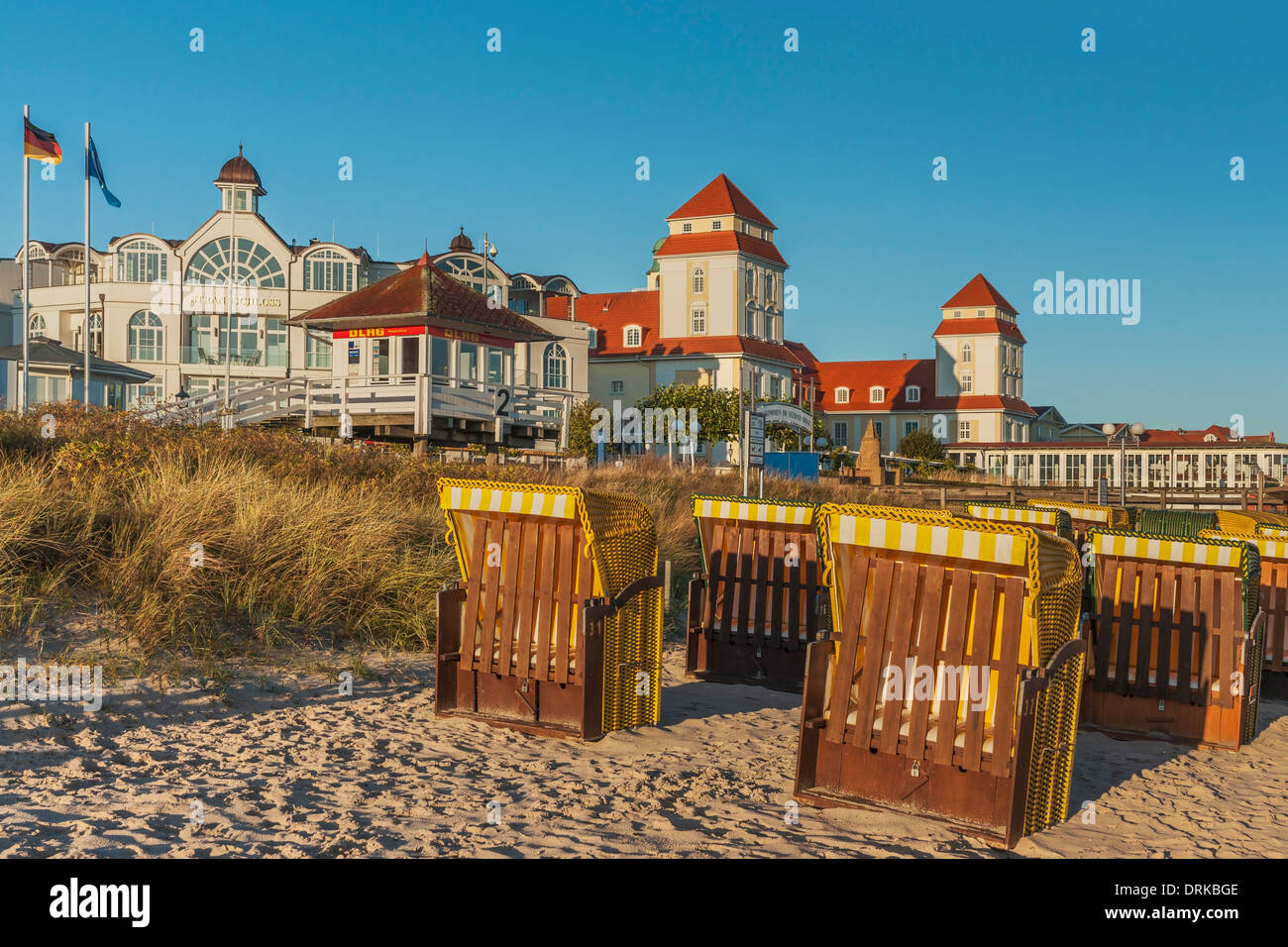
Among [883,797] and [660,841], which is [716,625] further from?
[660,841]

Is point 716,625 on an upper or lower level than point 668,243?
lower

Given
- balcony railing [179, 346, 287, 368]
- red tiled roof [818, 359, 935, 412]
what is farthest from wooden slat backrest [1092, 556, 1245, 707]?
red tiled roof [818, 359, 935, 412]

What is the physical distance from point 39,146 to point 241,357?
2175 cm

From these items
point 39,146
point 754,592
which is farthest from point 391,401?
point 754,592

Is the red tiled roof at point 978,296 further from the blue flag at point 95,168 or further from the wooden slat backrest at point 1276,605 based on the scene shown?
the wooden slat backrest at point 1276,605

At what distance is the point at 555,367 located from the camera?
5628 centimetres

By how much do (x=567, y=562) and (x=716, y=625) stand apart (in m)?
3.06

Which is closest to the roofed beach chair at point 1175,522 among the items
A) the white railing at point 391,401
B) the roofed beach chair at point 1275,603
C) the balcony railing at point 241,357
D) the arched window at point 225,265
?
the roofed beach chair at point 1275,603

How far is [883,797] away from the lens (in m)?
5.61

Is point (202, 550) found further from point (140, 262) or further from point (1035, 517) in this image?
point (140, 262)

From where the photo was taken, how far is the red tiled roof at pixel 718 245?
214ft
